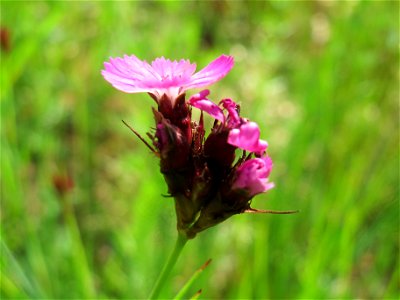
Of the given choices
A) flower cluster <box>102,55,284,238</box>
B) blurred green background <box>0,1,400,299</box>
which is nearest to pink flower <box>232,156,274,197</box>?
flower cluster <box>102,55,284,238</box>

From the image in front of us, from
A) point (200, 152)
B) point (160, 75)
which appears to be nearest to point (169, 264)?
point (200, 152)

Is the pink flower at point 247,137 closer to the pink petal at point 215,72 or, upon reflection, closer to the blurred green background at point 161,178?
the pink petal at point 215,72

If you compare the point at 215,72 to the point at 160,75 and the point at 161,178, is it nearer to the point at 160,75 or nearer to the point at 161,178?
the point at 160,75

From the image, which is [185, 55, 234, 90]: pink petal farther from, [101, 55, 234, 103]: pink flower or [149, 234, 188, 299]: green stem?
[149, 234, 188, 299]: green stem

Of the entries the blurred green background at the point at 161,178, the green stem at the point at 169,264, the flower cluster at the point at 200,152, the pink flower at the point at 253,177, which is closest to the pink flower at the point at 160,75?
the flower cluster at the point at 200,152

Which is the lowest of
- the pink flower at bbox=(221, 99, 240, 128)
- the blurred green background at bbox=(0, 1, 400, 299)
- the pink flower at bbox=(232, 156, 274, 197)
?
the blurred green background at bbox=(0, 1, 400, 299)

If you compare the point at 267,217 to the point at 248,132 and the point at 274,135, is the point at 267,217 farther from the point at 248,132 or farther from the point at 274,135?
the point at 248,132
